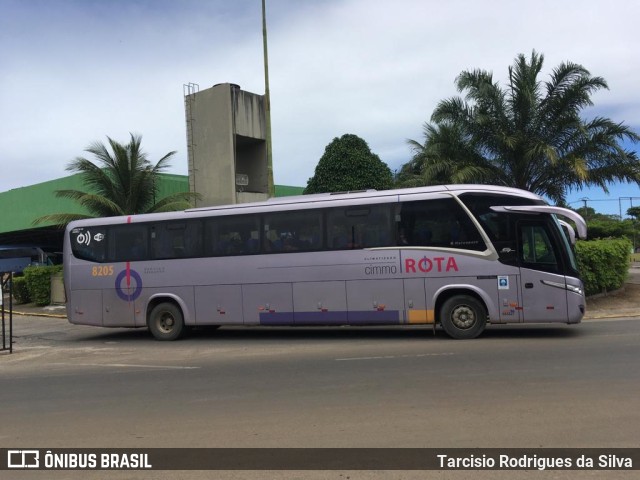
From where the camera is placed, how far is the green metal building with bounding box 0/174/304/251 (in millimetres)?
28484

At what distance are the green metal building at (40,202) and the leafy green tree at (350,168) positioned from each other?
38.7ft

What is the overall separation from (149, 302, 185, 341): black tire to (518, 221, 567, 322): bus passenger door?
25.5ft

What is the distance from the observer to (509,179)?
18.3 meters

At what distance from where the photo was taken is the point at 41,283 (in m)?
24.0

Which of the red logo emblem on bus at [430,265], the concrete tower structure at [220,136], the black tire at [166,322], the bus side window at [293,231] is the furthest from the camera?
the concrete tower structure at [220,136]

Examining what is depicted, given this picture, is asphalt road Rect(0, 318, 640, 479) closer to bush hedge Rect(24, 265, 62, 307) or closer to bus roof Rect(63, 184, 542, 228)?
bus roof Rect(63, 184, 542, 228)

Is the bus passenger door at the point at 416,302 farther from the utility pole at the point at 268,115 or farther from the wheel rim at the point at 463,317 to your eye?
the utility pole at the point at 268,115

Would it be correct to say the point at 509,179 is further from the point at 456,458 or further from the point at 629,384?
the point at 456,458

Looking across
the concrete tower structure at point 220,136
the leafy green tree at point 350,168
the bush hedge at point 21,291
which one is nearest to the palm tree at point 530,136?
the leafy green tree at point 350,168

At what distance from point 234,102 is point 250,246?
12.0 metres

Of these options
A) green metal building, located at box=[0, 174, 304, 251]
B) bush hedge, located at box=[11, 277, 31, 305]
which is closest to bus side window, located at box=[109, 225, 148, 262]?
green metal building, located at box=[0, 174, 304, 251]

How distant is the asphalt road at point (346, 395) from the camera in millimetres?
5074

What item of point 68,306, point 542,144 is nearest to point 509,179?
point 542,144

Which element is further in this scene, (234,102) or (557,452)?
(234,102)
